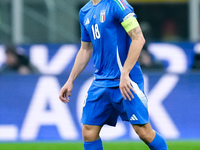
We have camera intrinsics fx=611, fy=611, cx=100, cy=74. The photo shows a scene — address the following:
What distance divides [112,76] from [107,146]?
2842mm

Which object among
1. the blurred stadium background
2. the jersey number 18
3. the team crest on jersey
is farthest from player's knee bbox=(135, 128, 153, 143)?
the blurred stadium background

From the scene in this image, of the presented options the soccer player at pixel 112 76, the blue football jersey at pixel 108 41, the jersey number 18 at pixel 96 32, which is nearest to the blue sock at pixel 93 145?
the soccer player at pixel 112 76

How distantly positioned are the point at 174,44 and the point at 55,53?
2202 millimetres

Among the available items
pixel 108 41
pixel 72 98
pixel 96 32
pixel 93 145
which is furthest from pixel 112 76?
pixel 72 98

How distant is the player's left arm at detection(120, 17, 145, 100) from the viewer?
17.2 ft

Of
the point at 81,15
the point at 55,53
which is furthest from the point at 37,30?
the point at 81,15

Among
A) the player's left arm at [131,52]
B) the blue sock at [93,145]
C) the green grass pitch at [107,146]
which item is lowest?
the blue sock at [93,145]

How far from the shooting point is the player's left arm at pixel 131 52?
5.23 metres

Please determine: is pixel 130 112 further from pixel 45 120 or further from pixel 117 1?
pixel 45 120

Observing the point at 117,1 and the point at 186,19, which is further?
the point at 186,19

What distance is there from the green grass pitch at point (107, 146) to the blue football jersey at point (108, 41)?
8.34 ft

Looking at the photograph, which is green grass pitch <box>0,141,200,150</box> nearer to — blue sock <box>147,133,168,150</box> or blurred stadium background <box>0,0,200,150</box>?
blurred stadium background <box>0,0,200,150</box>

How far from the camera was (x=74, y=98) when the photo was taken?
9.38 m

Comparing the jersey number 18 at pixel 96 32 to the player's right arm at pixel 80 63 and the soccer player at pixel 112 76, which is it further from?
the player's right arm at pixel 80 63
